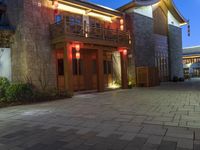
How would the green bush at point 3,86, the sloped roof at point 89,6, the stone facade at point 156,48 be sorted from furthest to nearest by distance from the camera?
the stone facade at point 156,48 → the sloped roof at point 89,6 → the green bush at point 3,86

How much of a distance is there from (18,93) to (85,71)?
6.34m

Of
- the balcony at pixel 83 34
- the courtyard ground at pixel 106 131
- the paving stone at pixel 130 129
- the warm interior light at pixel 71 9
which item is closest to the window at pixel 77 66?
the balcony at pixel 83 34

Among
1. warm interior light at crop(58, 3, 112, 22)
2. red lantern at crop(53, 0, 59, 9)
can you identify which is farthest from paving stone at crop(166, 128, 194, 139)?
warm interior light at crop(58, 3, 112, 22)

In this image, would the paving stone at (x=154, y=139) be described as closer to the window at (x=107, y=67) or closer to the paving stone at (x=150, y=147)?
the paving stone at (x=150, y=147)

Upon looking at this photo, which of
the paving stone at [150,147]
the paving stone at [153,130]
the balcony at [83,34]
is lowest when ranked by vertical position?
the paving stone at [150,147]

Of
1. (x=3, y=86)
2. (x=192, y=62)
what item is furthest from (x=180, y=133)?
(x=192, y=62)

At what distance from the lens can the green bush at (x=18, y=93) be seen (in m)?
10.2

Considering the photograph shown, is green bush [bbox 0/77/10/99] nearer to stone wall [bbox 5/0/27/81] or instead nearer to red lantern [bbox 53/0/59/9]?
stone wall [bbox 5/0/27/81]

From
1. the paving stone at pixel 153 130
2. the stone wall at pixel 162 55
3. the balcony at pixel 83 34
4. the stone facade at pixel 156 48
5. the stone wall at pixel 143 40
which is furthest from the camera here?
the stone wall at pixel 162 55

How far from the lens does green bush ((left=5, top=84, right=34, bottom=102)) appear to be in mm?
10250

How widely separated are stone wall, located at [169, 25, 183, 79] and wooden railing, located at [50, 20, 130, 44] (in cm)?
1107

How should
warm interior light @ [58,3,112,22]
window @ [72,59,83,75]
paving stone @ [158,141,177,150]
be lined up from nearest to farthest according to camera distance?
paving stone @ [158,141,177,150]
warm interior light @ [58,3,112,22]
window @ [72,59,83,75]

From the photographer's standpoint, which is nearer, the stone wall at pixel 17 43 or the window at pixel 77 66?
the stone wall at pixel 17 43

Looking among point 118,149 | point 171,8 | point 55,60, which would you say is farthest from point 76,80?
point 171,8
